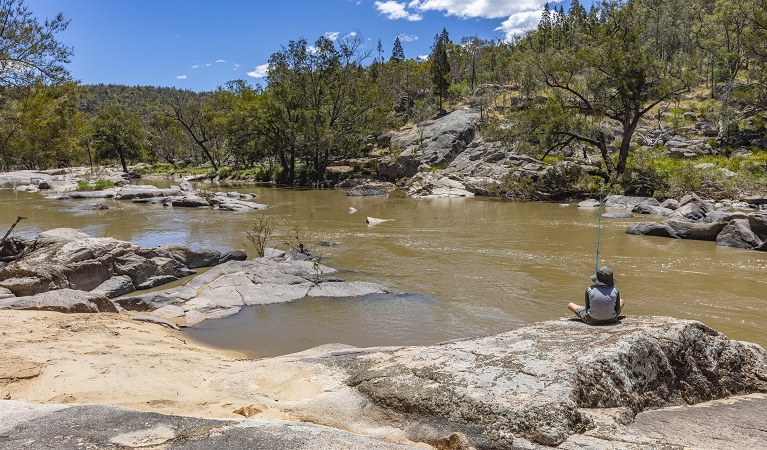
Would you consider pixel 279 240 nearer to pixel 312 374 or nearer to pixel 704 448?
pixel 312 374

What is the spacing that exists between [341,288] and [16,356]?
6230 millimetres

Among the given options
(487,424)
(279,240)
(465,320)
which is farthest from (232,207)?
(487,424)

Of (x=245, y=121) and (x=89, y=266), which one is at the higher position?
(x=245, y=121)

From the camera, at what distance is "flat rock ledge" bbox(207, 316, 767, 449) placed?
12.1 ft

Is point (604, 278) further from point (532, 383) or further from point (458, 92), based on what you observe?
point (458, 92)

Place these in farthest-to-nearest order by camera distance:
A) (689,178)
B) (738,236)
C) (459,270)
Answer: (689,178) → (738,236) → (459,270)

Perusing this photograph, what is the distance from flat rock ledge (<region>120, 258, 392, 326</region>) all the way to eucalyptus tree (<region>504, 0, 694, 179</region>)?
2111 cm

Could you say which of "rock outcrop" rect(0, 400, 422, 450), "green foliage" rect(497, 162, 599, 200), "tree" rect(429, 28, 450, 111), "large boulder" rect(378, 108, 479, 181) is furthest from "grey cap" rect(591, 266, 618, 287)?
"tree" rect(429, 28, 450, 111)

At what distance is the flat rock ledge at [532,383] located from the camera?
12.1 feet

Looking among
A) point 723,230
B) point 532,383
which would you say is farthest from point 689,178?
point 532,383

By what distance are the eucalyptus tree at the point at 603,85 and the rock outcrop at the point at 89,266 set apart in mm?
22590

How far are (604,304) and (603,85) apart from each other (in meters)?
26.6

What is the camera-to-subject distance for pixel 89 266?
1092 cm

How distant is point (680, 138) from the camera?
4094 cm
